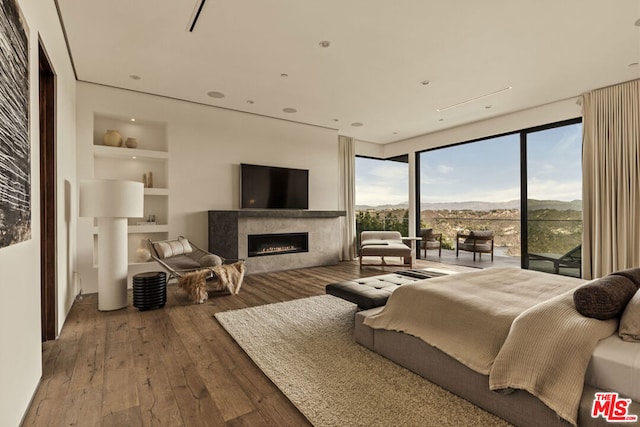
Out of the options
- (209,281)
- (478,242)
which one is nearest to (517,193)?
(478,242)

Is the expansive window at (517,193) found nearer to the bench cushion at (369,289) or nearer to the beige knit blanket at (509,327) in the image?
the bench cushion at (369,289)

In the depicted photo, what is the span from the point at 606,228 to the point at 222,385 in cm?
523

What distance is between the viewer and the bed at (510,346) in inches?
49.8

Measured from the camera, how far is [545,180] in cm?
509

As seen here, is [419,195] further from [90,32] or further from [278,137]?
[90,32]

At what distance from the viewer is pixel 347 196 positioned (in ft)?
22.7

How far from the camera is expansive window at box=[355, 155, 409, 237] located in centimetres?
770

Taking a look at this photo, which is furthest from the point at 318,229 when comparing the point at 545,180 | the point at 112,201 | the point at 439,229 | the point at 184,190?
the point at 545,180

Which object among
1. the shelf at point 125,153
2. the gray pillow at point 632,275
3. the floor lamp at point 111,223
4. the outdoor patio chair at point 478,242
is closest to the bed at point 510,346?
the gray pillow at point 632,275

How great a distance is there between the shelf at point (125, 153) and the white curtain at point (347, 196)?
365 cm

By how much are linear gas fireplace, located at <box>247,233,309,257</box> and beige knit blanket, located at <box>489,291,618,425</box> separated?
14.0 ft

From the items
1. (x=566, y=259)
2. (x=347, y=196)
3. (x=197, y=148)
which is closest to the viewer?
(x=566, y=259)

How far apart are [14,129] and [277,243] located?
4.32 m

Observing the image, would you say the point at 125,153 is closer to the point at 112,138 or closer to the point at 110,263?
the point at 112,138
